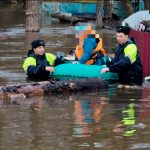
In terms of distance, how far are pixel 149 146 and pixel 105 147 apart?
487 mm

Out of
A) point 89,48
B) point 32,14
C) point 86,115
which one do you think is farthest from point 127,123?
point 32,14

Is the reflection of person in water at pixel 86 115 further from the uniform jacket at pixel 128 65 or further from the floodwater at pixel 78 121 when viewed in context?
the uniform jacket at pixel 128 65

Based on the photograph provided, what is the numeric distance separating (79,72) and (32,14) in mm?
11970

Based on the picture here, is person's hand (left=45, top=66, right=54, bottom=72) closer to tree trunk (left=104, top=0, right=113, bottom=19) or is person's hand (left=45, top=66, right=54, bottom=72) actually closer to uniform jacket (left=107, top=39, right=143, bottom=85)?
uniform jacket (left=107, top=39, right=143, bottom=85)

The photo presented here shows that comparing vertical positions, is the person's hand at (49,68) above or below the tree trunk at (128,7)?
below

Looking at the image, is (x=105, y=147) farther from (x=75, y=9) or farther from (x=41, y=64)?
(x=75, y=9)

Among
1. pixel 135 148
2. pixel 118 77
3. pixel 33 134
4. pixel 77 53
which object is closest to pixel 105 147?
pixel 135 148

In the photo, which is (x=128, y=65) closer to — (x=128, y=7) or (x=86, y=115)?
(x=86, y=115)

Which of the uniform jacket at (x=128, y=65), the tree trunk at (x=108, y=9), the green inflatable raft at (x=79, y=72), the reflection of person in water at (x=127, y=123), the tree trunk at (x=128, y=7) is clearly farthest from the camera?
the tree trunk at (x=128, y=7)

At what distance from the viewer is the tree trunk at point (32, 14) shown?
22.6 metres

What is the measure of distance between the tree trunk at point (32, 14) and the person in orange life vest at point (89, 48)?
1090 cm

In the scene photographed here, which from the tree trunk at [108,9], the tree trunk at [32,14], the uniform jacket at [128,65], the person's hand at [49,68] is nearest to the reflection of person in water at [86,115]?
the uniform jacket at [128,65]

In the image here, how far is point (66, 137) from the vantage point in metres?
6.77

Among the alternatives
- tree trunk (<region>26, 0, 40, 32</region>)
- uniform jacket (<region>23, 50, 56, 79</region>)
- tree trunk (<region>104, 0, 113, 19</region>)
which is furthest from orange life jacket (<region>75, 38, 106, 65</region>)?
tree trunk (<region>104, 0, 113, 19</region>)
